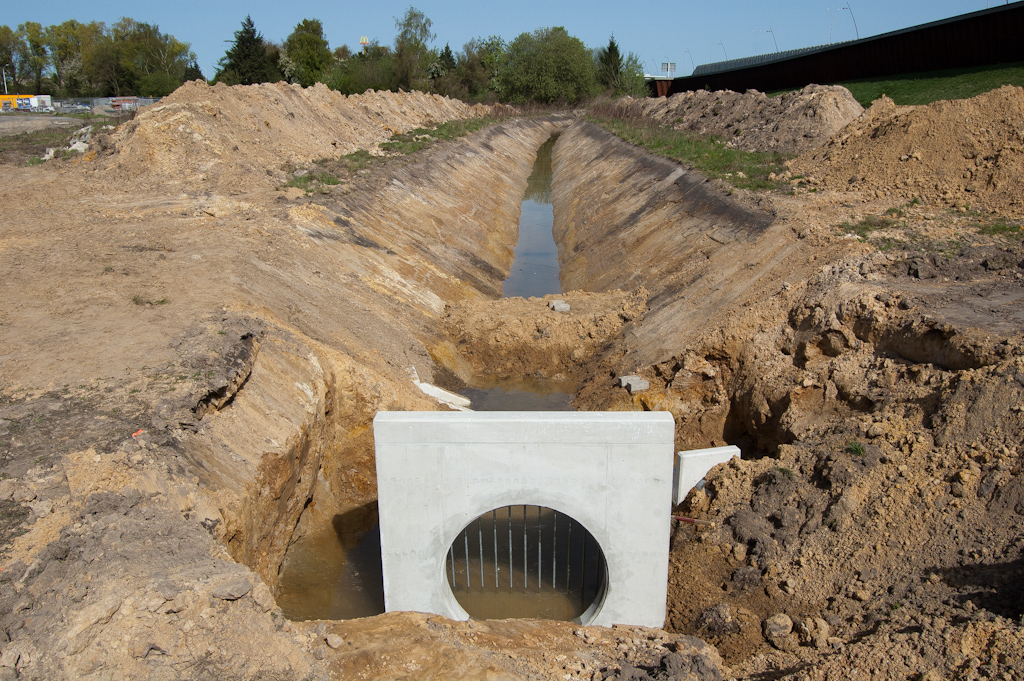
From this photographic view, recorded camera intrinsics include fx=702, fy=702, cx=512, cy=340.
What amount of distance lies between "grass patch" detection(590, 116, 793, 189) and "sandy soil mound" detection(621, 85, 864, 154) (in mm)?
1403

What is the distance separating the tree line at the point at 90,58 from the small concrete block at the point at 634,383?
68.0 metres

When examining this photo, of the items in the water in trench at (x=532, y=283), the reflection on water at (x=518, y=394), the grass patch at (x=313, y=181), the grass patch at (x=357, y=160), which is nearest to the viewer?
the reflection on water at (x=518, y=394)

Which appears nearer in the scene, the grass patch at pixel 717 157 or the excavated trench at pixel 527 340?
the excavated trench at pixel 527 340

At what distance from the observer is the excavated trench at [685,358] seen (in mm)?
9383

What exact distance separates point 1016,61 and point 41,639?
34.4 meters

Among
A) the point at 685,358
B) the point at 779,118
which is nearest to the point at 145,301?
the point at 685,358

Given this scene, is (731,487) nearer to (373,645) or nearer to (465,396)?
(373,645)

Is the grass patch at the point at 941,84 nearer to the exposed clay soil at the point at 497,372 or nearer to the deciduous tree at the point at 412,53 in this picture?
the exposed clay soil at the point at 497,372

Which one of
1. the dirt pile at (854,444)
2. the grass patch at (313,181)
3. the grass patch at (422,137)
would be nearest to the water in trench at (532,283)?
the dirt pile at (854,444)

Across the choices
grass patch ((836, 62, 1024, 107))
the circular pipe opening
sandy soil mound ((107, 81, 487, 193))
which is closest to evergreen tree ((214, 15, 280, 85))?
sandy soil mound ((107, 81, 487, 193))

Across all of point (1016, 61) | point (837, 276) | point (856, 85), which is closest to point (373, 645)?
point (837, 276)

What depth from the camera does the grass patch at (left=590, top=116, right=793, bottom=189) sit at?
21.4 m

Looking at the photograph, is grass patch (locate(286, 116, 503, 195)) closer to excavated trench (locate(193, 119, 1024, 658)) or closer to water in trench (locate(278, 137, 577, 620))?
excavated trench (locate(193, 119, 1024, 658))

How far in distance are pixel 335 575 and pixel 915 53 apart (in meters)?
37.9
